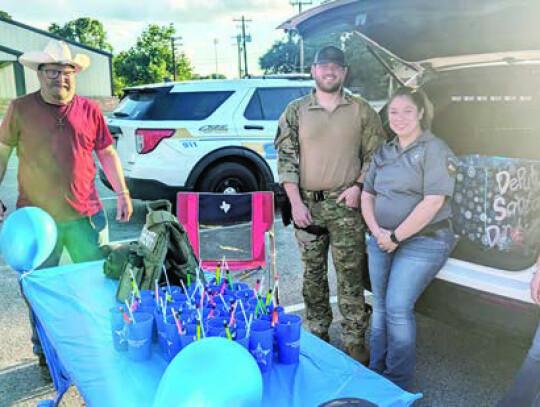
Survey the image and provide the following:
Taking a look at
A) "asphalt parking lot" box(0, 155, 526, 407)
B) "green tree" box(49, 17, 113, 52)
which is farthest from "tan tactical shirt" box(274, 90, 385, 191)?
"green tree" box(49, 17, 113, 52)

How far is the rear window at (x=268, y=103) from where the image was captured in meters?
6.85

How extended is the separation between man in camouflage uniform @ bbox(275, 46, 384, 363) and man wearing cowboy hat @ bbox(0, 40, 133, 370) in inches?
45.3

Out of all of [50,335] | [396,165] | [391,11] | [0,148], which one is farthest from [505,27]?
[0,148]

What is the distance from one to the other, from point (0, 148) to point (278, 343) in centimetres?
217

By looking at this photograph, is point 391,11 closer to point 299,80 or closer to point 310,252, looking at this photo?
point 310,252

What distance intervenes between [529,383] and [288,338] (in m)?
1.14

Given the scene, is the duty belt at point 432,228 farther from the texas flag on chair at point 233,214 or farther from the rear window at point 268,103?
the rear window at point 268,103

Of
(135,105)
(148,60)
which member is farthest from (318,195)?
(148,60)

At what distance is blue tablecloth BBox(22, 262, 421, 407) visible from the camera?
1.69 m

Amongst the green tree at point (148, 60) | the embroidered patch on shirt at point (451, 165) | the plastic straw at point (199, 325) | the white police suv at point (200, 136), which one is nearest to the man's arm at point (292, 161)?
the embroidered patch on shirt at point (451, 165)

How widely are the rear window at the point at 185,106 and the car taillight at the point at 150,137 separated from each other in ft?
0.71

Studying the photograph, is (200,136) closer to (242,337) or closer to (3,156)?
(3,156)

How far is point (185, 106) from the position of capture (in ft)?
22.0

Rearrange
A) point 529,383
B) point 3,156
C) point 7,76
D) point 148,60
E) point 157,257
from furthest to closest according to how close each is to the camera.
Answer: point 148,60 < point 7,76 < point 3,156 < point 157,257 < point 529,383
